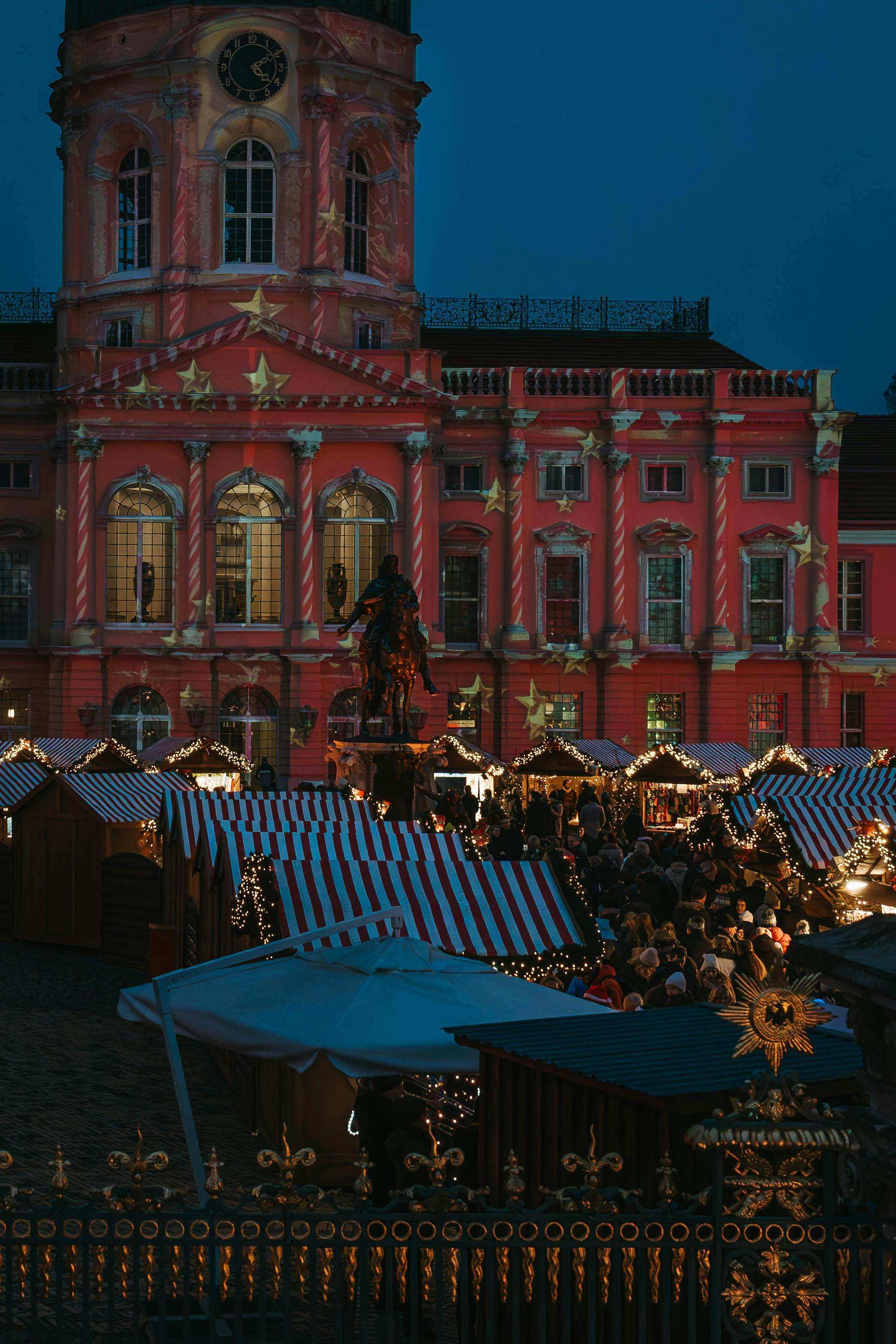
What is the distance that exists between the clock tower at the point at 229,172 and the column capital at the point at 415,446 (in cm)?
370

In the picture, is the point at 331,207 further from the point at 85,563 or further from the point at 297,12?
the point at 85,563

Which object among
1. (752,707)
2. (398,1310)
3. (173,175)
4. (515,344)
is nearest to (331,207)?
(173,175)

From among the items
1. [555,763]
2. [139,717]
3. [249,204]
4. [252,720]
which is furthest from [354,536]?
[555,763]

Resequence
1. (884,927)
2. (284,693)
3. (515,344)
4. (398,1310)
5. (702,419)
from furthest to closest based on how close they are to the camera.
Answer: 1. (515,344)
2. (702,419)
3. (284,693)
4. (398,1310)
5. (884,927)

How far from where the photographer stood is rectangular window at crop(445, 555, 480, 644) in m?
52.3

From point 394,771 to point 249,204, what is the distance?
27.5m

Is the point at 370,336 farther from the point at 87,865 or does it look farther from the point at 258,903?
the point at 258,903

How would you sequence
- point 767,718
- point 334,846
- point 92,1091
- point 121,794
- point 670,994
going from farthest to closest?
point 767,718 → point 121,794 → point 334,846 → point 92,1091 → point 670,994

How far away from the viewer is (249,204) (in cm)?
5125

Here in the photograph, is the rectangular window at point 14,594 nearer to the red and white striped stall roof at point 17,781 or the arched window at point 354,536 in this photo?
the arched window at point 354,536

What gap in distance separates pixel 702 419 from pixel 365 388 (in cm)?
1003

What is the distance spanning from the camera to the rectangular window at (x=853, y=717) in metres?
53.8

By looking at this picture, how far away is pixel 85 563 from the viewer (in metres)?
49.1

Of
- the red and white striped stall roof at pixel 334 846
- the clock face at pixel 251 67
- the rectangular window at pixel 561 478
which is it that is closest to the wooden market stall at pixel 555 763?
the rectangular window at pixel 561 478
